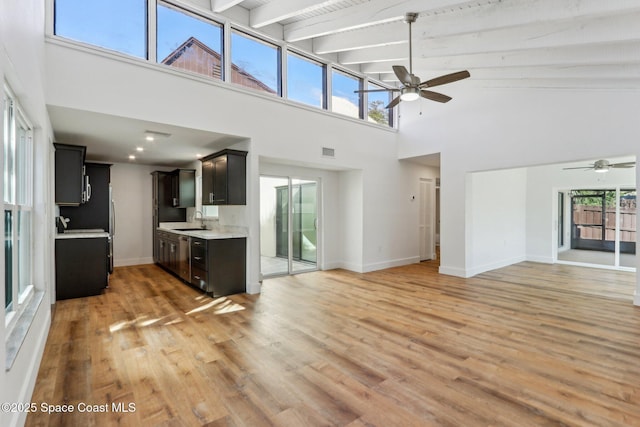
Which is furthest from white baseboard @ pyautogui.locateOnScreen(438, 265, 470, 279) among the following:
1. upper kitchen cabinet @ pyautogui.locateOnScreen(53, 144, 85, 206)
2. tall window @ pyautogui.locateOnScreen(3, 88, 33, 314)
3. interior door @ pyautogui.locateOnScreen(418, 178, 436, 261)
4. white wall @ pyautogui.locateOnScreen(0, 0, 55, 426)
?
upper kitchen cabinet @ pyautogui.locateOnScreen(53, 144, 85, 206)

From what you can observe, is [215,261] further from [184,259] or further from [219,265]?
[184,259]

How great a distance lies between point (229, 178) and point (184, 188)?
262 cm

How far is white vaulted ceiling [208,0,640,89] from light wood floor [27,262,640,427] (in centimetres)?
317

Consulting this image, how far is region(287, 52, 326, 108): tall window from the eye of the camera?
556cm

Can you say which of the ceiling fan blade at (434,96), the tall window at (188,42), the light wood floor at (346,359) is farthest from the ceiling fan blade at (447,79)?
the tall window at (188,42)

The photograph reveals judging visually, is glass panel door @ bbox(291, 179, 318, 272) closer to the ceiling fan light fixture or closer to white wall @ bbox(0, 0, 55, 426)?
the ceiling fan light fixture

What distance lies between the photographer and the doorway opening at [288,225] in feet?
20.4

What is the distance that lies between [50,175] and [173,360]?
323cm

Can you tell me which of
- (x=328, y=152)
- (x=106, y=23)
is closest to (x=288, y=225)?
(x=328, y=152)

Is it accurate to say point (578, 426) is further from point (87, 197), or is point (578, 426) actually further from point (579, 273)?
point (87, 197)

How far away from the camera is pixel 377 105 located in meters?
6.90

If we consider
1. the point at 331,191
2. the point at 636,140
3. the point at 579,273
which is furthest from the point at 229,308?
the point at 579,273

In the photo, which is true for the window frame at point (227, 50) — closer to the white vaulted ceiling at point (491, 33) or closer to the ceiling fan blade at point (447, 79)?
the white vaulted ceiling at point (491, 33)

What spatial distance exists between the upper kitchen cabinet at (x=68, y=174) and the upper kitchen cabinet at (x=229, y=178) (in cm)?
185
